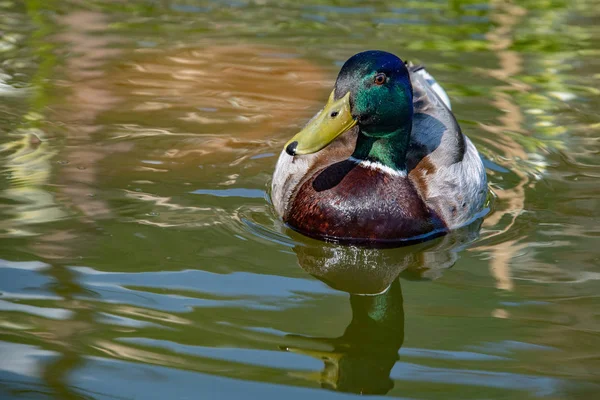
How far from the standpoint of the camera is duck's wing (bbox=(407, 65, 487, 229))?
6.05m

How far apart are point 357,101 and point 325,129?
0.26m

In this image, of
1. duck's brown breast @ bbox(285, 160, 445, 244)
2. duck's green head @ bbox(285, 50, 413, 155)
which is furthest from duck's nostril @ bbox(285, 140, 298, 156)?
duck's brown breast @ bbox(285, 160, 445, 244)

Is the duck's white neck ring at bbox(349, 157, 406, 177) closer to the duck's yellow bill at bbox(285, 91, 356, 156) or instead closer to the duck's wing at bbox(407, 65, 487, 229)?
the duck's wing at bbox(407, 65, 487, 229)

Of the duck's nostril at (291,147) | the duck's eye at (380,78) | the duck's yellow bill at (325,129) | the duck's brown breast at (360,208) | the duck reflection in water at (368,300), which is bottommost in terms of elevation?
the duck reflection in water at (368,300)

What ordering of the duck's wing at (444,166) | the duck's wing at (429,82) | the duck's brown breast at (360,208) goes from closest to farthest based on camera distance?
the duck's brown breast at (360,208), the duck's wing at (444,166), the duck's wing at (429,82)

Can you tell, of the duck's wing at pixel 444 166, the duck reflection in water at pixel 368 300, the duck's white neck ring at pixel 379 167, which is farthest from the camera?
the duck's wing at pixel 444 166

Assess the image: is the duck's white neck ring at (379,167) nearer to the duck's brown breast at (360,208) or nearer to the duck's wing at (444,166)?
the duck's brown breast at (360,208)

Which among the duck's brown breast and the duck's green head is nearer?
the duck's green head

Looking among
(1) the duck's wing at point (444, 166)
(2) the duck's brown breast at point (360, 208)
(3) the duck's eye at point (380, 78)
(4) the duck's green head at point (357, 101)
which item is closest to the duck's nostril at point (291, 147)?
(4) the duck's green head at point (357, 101)

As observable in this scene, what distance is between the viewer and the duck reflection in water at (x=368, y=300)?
4320 millimetres

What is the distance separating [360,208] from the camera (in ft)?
18.7

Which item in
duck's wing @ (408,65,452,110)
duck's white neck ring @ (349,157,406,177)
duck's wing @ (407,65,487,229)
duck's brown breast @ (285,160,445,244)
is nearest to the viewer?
duck's brown breast @ (285,160,445,244)

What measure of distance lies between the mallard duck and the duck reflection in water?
131 millimetres

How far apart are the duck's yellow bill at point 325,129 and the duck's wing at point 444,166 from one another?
0.83 metres
